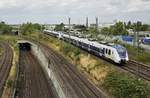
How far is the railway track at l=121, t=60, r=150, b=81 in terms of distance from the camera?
141 ft

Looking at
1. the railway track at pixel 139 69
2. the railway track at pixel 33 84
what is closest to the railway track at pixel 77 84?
the railway track at pixel 33 84

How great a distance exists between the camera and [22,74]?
67.1 meters

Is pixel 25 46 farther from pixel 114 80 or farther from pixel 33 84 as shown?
pixel 114 80

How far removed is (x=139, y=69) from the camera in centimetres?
4756

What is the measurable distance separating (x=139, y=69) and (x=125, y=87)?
13028 mm

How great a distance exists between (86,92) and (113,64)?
13714 millimetres

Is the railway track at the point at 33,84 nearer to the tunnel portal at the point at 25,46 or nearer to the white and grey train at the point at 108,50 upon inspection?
the white and grey train at the point at 108,50

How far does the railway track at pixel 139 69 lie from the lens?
4292 centimetres

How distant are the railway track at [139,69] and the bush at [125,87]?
3301 millimetres

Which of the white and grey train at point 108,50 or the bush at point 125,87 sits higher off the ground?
the white and grey train at point 108,50

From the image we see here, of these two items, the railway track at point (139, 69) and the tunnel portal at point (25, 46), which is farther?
the tunnel portal at point (25, 46)

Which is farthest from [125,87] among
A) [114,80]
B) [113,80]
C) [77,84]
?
[77,84]

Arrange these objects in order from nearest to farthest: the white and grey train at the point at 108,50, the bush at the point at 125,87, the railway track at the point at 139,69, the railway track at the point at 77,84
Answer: the bush at the point at 125,87 → the railway track at the point at 77,84 → the railway track at the point at 139,69 → the white and grey train at the point at 108,50

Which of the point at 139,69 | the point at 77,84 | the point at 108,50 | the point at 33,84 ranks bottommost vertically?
the point at 33,84
